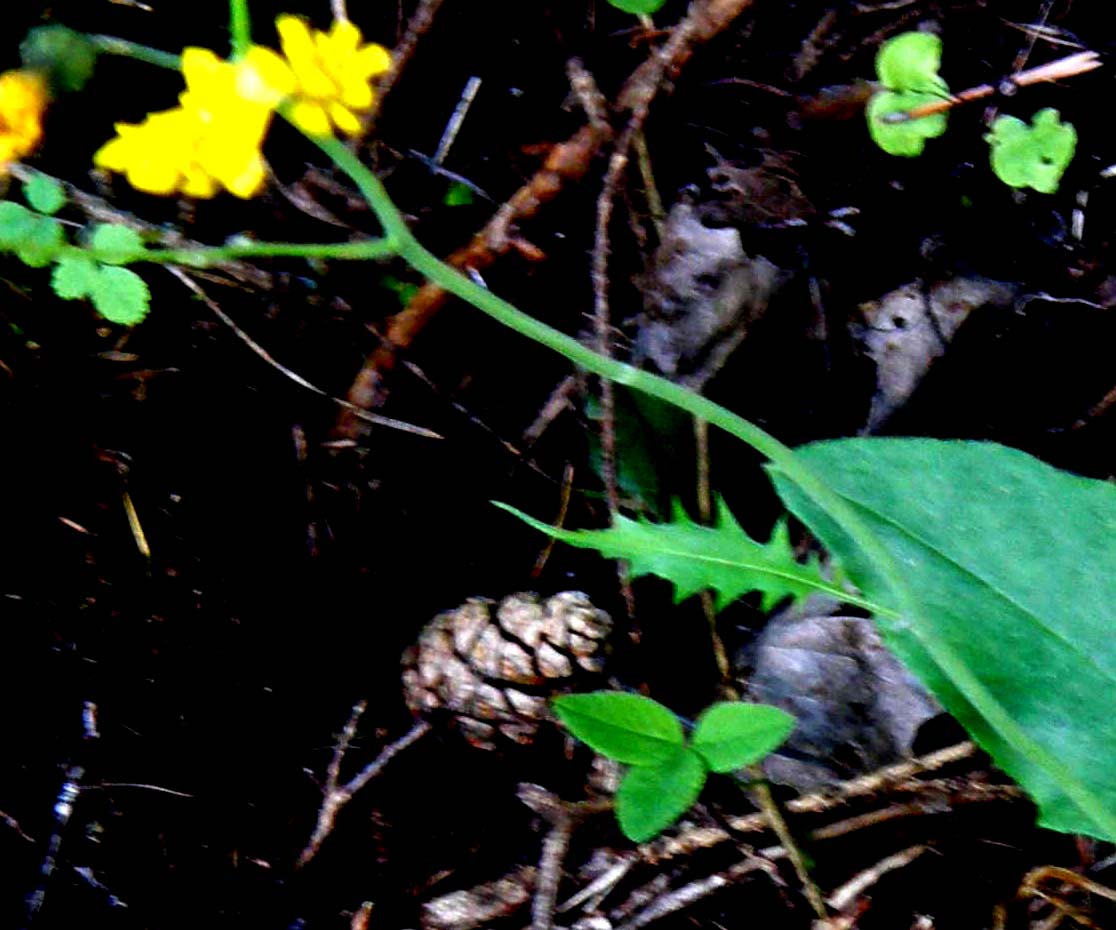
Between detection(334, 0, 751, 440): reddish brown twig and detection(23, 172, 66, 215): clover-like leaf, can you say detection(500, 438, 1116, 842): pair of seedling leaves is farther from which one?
detection(23, 172, 66, 215): clover-like leaf

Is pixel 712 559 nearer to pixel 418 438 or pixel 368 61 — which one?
pixel 418 438

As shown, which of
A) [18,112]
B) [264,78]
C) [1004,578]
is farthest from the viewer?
[1004,578]

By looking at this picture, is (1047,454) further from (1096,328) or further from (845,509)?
(845,509)

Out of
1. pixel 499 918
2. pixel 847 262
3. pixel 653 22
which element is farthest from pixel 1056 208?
pixel 499 918

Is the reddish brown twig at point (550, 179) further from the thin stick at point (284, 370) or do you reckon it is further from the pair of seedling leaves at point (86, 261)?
the pair of seedling leaves at point (86, 261)

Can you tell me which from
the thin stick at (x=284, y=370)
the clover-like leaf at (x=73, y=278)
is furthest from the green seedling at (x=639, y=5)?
the clover-like leaf at (x=73, y=278)

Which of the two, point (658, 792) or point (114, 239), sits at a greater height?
point (114, 239)

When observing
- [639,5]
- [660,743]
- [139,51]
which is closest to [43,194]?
[139,51]
